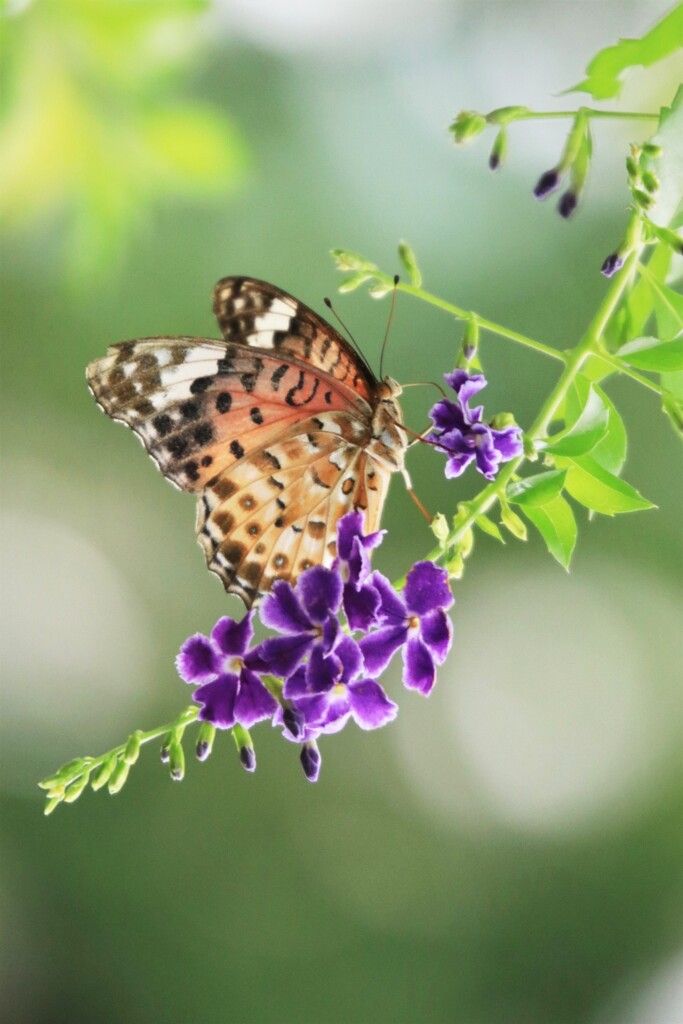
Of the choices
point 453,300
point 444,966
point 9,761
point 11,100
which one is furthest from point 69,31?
point 444,966

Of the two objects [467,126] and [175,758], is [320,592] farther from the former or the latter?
[467,126]

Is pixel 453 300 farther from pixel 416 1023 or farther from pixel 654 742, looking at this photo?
pixel 416 1023

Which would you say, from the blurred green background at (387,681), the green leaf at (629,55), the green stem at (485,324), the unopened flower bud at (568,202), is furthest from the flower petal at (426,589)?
the blurred green background at (387,681)

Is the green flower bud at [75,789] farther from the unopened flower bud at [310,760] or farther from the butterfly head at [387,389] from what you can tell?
the butterfly head at [387,389]

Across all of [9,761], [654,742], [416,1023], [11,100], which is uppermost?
[11,100]

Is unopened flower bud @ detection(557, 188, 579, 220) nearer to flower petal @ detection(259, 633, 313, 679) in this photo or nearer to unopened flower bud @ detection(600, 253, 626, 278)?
unopened flower bud @ detection(600, 253, 626, 278)

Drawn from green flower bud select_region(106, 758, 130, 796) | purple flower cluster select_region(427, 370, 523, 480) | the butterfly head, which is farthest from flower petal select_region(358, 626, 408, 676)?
the butterfly head
